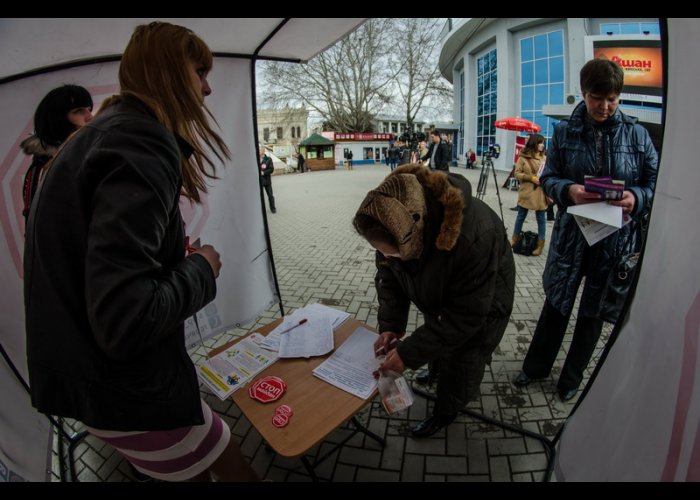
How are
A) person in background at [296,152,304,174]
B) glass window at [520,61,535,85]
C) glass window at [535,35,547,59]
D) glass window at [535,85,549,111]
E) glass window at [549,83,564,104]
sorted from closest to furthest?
glass window at [549,83,564,104] < glass window at [535,35,547,59] < glass window at [535,85,549,111] < glass window at [520,61,535,85] < person in background at [296,152,304,174]

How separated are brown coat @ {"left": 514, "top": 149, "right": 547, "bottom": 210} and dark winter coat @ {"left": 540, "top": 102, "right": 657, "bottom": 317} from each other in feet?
10.8

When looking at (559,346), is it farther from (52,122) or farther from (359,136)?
(359,136)

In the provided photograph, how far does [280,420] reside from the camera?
1370mm

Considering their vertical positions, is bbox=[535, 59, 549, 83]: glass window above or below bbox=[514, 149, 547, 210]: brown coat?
above

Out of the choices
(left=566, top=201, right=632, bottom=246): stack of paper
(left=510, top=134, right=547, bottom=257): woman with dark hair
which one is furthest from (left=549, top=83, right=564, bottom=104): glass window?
(left=566, top=201, right=632, bottom=246): stack of paper

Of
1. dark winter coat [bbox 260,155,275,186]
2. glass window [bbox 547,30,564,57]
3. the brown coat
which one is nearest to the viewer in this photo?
the brown coat

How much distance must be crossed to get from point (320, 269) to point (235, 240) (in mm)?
2431

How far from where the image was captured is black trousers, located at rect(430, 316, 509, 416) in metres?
1.82

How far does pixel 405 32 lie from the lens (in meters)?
27.4

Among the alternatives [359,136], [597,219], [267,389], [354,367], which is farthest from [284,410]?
[359,136]

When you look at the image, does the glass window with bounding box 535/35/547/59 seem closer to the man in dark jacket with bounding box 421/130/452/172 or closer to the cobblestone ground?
the man in dark jacket with bounding box 421/130/452/172

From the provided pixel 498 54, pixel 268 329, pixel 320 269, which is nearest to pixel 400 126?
pixel 498 54

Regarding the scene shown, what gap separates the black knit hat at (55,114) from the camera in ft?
5.51
